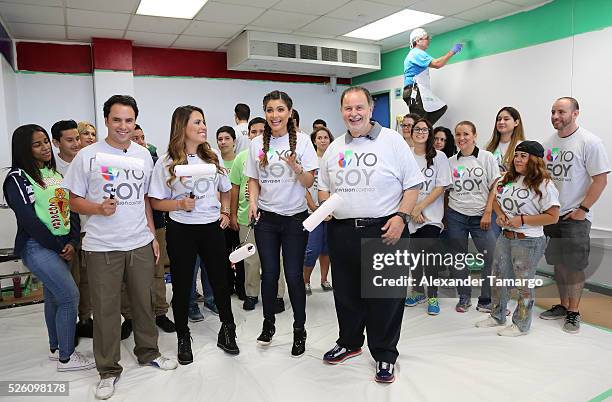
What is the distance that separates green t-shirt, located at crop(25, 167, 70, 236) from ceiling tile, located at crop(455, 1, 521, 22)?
461 cm

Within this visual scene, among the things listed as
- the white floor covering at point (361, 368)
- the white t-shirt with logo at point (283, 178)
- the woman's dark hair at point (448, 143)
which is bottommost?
the white floor covering at point (361, 368)

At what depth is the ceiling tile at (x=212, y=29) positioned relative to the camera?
17.6 ft

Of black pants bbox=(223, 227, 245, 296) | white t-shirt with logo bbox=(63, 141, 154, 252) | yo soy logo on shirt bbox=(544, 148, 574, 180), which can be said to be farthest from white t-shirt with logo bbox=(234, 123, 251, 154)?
yo soy logo on shirt bbox=(544, 148, 574, 180)

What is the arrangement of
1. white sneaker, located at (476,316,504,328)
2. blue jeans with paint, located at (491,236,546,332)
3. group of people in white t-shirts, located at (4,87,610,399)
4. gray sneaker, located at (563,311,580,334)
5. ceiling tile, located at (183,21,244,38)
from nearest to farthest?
group of people in white t-shirts, located at (4,87,610,399) < blue jeans with paint, located at (491,236,546,332) < gray sneaker, located at (563,311,580,334) < white sneaker, located at (476,316,504,328) < ceiling tile, located at (183,21,244,38)

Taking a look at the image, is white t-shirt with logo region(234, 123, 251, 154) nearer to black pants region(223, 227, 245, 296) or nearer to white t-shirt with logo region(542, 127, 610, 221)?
black pants region(223, 227, 245, 296)

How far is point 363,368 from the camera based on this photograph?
100 inches

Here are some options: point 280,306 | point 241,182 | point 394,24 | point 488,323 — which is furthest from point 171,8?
point 488,323

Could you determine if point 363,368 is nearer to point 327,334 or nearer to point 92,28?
point 327,334

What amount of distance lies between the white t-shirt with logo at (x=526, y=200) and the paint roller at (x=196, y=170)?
195 centimetres

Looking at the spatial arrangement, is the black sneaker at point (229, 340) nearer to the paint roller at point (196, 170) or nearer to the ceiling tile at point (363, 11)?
the paint roller at point (196, 170)

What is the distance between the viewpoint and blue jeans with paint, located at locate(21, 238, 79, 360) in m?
2.43

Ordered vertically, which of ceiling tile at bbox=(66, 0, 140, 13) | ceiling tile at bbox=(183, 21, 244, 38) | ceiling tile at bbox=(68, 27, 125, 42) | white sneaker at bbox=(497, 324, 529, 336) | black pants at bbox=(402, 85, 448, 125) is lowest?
white sneaker at bbox=(497, 324, 529, 336)

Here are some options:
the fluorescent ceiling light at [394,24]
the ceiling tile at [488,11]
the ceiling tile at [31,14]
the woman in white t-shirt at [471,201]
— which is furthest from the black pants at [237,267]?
the ceiling tile at [488,11]

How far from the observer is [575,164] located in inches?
118
